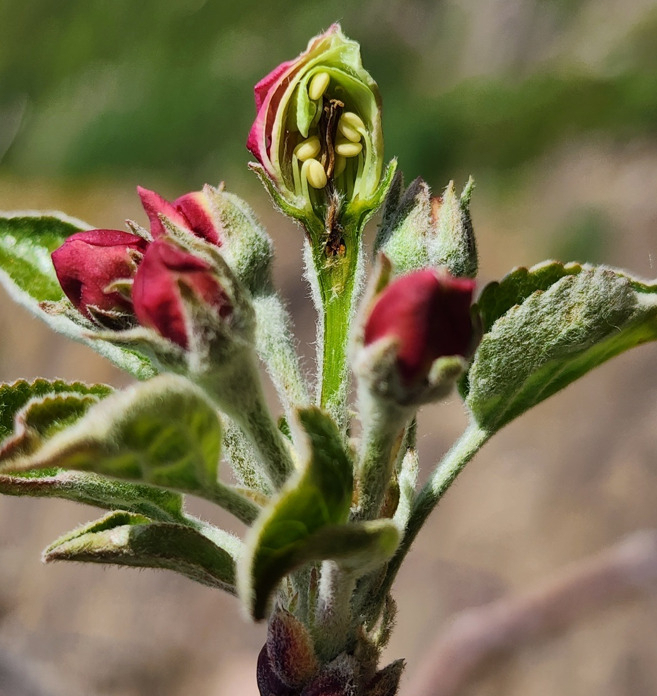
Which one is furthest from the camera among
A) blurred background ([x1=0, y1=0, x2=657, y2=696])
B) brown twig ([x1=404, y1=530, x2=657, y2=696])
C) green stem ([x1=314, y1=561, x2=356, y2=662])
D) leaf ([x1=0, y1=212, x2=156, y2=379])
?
blurred background ([x1=0, y1=0, x2=657, y2=696])

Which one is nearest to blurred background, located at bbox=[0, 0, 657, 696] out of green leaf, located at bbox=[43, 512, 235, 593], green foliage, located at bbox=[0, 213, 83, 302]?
green foliage, located at bbox=[0, 213, 83, 302]

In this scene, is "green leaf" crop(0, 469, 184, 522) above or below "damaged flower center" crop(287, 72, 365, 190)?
below

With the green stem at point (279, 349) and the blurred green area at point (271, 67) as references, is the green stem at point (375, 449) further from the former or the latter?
the blurred green area at point (271, 67)

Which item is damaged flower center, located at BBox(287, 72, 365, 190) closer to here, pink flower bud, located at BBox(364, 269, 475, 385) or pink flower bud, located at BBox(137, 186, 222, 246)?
pink flower bud, located at BBox(137, 186, 222, 246)

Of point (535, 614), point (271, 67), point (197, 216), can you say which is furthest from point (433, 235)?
point (271, 67)

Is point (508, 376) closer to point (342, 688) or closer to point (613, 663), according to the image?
point (342, 688)

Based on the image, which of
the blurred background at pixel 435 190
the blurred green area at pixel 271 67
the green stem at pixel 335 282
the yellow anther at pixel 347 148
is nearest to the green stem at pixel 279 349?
the green stem at pixel 335 282
